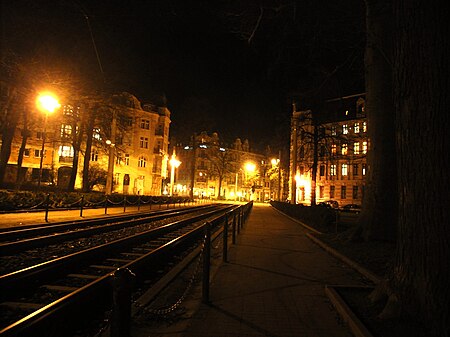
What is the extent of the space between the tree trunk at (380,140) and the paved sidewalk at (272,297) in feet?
8.02

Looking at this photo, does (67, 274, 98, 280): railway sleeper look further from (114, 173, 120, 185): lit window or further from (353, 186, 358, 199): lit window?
(353, 186, 358, 199): lit window

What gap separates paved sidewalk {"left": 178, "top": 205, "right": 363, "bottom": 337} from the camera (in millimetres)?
4379

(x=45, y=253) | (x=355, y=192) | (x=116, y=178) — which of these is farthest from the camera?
(x=116, y=178)

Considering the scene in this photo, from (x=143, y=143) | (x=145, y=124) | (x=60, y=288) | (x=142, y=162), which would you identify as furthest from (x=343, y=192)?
(x=60, y=288)

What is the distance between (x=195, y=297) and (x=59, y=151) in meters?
48.5

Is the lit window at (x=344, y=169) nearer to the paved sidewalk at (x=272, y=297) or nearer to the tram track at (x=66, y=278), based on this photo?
the paved sidewalk at (x=272, y=297)

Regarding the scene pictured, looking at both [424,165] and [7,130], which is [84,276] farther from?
[7,130]

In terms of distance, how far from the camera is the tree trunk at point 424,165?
13.4 ft

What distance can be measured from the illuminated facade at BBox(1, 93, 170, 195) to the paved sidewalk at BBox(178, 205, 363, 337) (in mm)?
26336

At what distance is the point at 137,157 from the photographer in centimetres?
5772

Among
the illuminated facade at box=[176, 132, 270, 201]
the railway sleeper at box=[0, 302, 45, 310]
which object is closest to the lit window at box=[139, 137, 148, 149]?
the illuminated facade at box=[176, 132, 270, 201]

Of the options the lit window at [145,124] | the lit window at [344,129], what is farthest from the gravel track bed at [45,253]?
the lit window at [145,124]

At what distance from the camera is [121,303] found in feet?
8.75

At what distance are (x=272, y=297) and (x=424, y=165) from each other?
3196mm
